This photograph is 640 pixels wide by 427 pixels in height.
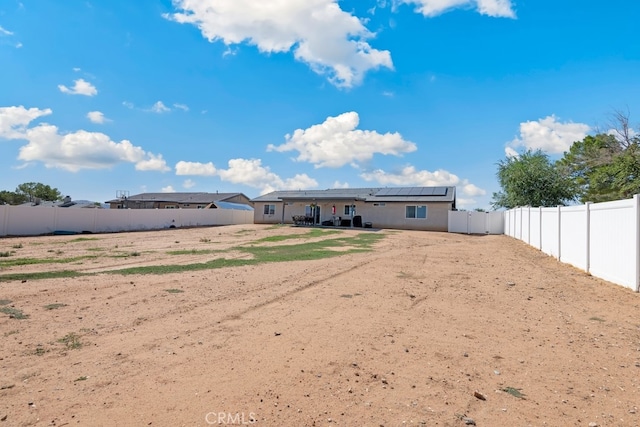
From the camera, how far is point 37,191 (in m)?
68.9

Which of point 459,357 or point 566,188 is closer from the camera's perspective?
point 459,357

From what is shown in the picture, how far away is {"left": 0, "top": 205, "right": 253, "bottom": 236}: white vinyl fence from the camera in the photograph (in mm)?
22734

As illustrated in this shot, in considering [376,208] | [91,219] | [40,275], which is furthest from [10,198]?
[40,275]

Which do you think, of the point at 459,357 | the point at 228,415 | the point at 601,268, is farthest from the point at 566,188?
the point at 228,415

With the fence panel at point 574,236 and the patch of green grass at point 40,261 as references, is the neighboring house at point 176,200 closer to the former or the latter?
the patch of green grass at point 40,261

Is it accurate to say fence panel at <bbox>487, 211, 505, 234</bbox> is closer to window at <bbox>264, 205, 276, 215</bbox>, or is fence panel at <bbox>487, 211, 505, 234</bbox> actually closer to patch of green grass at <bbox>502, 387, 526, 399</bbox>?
window at <bbox>264, 205, 276, 215</bbox>

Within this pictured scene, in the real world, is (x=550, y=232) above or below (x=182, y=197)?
below

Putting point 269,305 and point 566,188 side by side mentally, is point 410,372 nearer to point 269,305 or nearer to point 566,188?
point 269,305

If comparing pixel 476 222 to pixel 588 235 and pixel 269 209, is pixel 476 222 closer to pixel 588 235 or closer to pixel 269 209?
pixel 269 209

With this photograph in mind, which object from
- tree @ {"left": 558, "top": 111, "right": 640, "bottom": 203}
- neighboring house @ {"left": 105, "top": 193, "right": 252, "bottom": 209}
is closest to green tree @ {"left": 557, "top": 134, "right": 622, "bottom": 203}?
tree @ {"left": 558, "top": 111, "right": 640, "bottom": 203}

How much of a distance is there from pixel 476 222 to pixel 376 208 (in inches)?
339

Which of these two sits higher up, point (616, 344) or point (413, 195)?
point (413, 195)

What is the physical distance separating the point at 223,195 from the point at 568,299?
55598mm

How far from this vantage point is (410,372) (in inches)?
149
